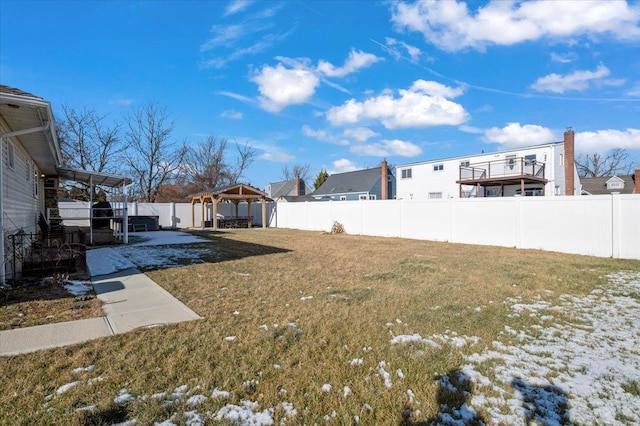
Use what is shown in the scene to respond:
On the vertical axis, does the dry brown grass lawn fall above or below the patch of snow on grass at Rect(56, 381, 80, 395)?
below

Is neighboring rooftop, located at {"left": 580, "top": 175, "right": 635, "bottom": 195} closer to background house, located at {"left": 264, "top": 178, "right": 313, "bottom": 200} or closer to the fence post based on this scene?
the fence post

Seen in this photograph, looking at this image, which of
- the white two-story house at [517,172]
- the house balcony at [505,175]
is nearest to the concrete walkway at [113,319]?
the white two-story house at [517,172]

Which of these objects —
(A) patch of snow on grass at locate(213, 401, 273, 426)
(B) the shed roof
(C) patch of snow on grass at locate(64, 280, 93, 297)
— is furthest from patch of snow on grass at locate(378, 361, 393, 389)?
(B) the shed roof

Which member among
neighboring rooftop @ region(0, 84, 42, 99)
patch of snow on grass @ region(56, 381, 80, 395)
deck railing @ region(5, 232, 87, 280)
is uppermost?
neighboring rooftop @ region(0, 84, 42, 99)

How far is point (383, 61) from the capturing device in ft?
60.7

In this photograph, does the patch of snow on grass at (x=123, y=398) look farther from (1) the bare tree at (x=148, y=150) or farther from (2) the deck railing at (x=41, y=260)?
(1) the bare tree at (x=148, y=150)

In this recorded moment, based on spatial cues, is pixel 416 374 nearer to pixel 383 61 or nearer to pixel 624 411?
pixel 624 411

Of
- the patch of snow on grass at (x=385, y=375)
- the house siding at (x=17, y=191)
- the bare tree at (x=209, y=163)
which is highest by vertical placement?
the bare tree at (x=209, y=163)

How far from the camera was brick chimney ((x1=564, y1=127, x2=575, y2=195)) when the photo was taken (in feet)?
71.7

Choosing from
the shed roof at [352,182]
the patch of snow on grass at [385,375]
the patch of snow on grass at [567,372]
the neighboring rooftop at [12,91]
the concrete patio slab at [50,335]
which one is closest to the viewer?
the patch of snow on grass at [567,372]

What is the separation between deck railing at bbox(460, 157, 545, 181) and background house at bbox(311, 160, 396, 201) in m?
8.32

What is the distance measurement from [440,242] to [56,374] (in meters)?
13.4

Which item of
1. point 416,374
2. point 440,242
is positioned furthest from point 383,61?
point 416,374

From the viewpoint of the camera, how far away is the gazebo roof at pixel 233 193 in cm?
2305
